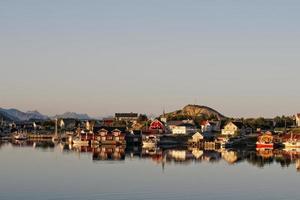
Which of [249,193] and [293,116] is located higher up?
[293,116]

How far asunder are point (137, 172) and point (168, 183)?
5940mm

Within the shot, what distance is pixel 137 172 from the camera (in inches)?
1486

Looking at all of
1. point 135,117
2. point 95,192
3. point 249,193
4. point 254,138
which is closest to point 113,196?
point 95,192

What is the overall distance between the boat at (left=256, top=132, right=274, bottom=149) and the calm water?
716 inches

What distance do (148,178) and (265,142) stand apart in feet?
114

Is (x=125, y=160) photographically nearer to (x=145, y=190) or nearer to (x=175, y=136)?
(x=145, y=190)

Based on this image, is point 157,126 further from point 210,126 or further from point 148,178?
point 148,178

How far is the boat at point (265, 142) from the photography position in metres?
66.4

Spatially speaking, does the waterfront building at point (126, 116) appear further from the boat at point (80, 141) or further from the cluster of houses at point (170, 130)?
the boat at point (80, 141)

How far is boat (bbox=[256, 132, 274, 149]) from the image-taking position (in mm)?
66438

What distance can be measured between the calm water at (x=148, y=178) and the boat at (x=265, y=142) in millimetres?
18182

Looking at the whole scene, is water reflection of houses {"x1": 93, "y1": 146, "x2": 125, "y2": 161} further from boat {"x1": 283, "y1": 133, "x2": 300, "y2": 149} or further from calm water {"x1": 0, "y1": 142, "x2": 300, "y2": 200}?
boat {"x1": 283, "y1": 133, "x2": 300, "y2": 149}

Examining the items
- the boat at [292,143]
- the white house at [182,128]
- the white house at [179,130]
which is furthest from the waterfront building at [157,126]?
the boat at [292,143]

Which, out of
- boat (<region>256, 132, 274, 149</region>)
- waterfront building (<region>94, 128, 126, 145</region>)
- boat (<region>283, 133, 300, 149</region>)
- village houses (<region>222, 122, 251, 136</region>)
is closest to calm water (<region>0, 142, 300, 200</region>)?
boat (<region>283, 133, 300, 149</region>)
